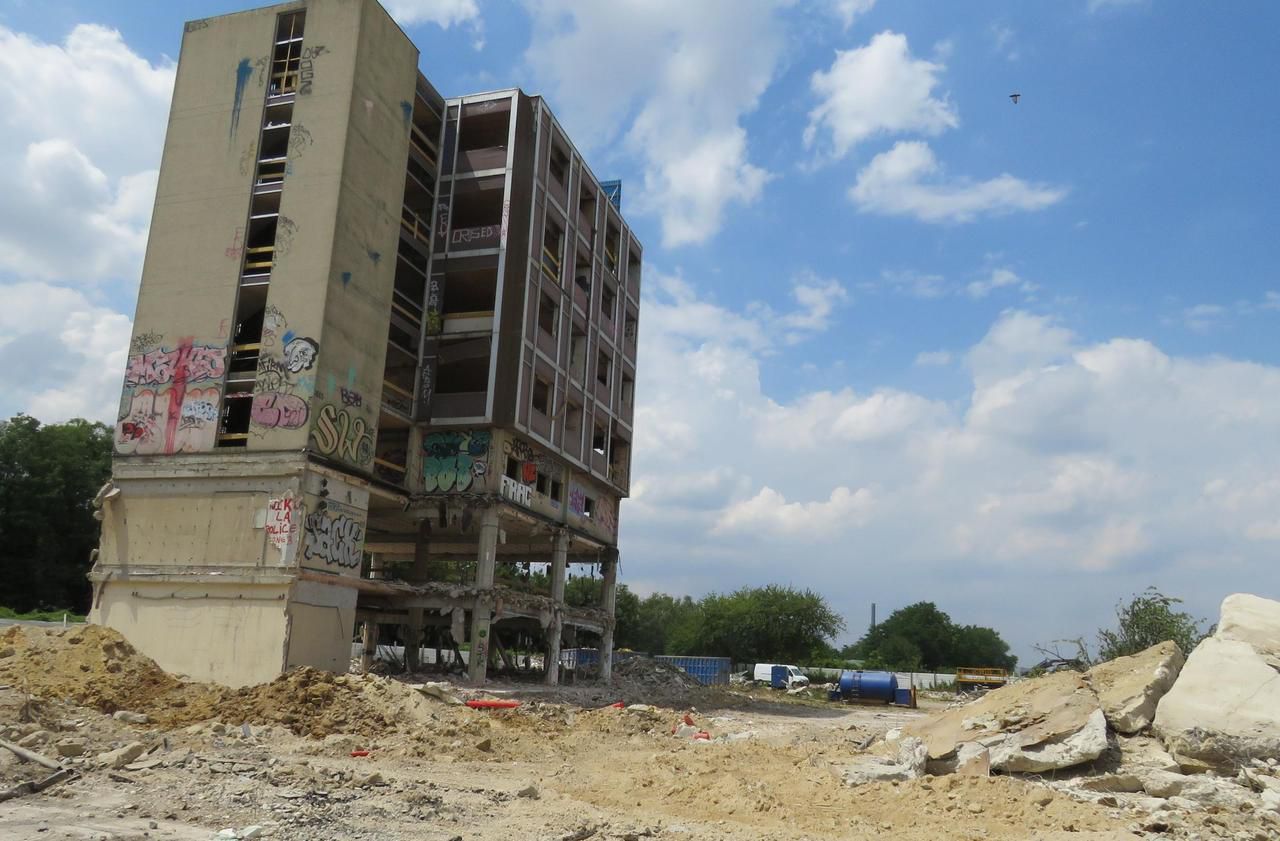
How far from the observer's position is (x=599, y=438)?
156 feet

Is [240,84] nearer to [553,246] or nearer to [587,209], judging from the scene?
[553,246]

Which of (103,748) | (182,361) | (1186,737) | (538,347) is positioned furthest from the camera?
(538,347)

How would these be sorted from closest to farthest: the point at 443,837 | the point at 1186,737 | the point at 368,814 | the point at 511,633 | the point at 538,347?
the point at 443,837
the point at 368,814
the point at 1186,737
the point at 538,347
the point at 511,633

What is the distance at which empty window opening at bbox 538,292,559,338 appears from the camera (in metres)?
39.8

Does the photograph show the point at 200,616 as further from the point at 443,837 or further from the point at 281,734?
the point at 443,837

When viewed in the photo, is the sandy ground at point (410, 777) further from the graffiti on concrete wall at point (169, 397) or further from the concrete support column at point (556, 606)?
the concrete support column at point (556, 606)

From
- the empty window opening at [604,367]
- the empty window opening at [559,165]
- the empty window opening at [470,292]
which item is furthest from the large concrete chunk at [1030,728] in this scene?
the empty window opening at [559,165]

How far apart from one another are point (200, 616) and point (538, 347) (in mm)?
15966

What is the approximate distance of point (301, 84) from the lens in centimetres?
3316

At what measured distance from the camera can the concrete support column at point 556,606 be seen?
131 ft

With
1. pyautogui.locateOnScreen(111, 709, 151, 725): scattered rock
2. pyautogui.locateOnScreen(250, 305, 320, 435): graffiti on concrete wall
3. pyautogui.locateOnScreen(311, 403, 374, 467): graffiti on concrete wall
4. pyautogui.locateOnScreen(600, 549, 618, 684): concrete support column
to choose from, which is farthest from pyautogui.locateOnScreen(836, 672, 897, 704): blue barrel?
pyautogui.locateOnScreen(111, 709, 151, 725): scattered rock

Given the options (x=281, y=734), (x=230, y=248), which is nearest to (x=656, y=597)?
(x=230, y=248)

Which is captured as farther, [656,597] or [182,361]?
[656,597]

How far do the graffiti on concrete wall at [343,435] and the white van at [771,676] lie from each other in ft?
132
